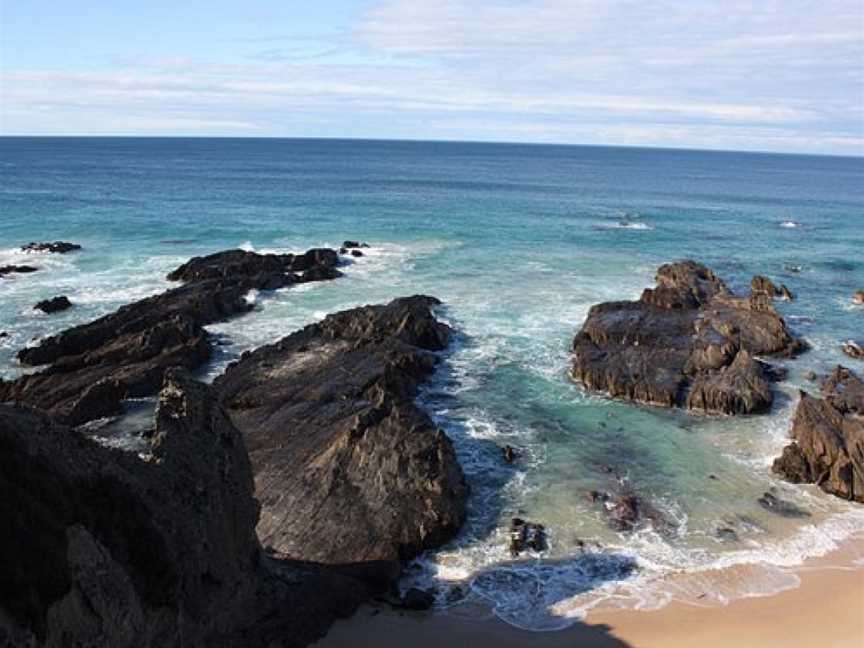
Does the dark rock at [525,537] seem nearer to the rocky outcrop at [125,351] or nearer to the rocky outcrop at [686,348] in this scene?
the rocky outcrop at [686,348]

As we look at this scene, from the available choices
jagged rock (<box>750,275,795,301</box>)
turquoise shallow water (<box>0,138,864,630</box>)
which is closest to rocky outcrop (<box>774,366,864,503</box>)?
turquoise shallow water (<box>0,138,864,630</box>)

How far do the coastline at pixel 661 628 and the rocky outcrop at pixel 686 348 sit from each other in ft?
55.1

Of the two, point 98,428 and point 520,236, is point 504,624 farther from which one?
point 520,236

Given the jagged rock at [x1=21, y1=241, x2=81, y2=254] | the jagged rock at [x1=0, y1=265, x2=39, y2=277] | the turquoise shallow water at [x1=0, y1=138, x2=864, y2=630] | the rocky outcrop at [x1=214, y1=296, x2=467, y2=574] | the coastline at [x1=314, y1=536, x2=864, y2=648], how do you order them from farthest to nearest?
the jagged rock at [x1=21, y1=241, x2=81, y2=254], the jagged rock at [x1=0, y1=265, x2=39, y2=277], the rocky outcrop at [x1=214, y1=296, x2=467, y2=574], the turquoise shallow water at [x1=0, y1=138, x2=864, y2=630], the coastline at [x1=314, y1=536, x2=864, y2=648]

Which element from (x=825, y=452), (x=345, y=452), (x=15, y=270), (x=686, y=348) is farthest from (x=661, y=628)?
(x=15, y=270)

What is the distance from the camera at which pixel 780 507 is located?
106ft

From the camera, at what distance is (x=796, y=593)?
26609 millimetres

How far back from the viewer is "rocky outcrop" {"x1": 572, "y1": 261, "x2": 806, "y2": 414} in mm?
42531

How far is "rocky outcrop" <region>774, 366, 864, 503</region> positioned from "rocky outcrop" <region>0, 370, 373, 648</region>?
2085 cm

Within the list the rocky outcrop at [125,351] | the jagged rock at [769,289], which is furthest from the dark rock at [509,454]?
the jagged rock at [769,289]

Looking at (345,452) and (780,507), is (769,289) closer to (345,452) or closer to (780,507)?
(780,507)

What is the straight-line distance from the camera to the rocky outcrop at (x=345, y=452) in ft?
93.1

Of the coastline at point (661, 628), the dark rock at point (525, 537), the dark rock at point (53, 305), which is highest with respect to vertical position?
the dark rock at point (53, 305)

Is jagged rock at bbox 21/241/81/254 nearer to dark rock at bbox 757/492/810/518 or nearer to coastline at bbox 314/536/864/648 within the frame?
coastline at bbox 314/536/864/648
